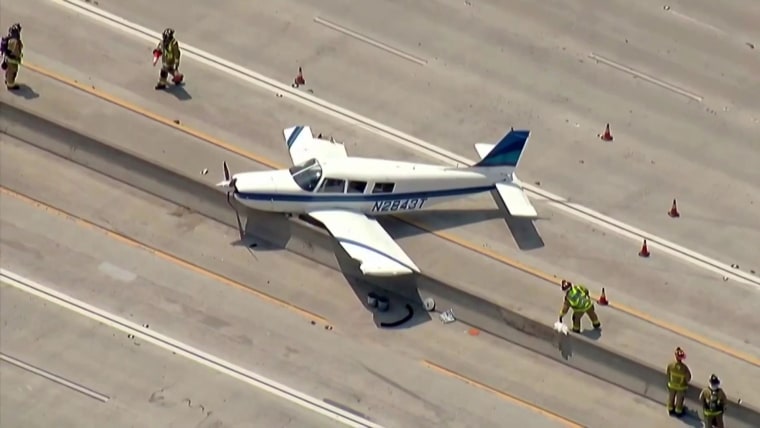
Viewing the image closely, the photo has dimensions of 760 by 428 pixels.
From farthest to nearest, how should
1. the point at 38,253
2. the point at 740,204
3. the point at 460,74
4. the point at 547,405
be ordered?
the point at 460,74 < the point at 740,204 < the point at 38,253 < the point at 547,405

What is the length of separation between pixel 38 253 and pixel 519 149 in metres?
9.84

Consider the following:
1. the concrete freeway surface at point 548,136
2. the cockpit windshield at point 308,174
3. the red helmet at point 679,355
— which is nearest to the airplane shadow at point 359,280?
the cockpit windshield at point 308,174

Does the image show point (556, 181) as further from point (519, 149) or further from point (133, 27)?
point (133, 27)

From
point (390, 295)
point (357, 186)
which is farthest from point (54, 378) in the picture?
point (357, 186)

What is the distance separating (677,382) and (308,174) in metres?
8.50

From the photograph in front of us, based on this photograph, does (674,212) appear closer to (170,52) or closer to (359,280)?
(359,280)

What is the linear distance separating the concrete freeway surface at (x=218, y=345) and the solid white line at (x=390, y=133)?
4414 mm

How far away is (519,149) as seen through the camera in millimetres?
36312

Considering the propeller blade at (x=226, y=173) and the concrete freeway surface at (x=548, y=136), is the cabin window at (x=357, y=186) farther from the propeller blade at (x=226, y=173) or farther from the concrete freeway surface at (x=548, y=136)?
the propeller blade at (x=226, y=173)

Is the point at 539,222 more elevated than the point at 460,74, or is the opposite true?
the point at 460,74

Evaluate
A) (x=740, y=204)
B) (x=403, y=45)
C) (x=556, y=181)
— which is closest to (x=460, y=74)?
(x=403, y=45)

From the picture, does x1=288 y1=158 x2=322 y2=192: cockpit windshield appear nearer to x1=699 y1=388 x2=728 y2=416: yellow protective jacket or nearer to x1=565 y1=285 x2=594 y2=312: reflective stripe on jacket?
x1=565 y1=285 x2=594 y2=312: reflective stripe on jacket

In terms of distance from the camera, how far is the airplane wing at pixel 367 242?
111 ft

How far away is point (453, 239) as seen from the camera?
36094 mm
